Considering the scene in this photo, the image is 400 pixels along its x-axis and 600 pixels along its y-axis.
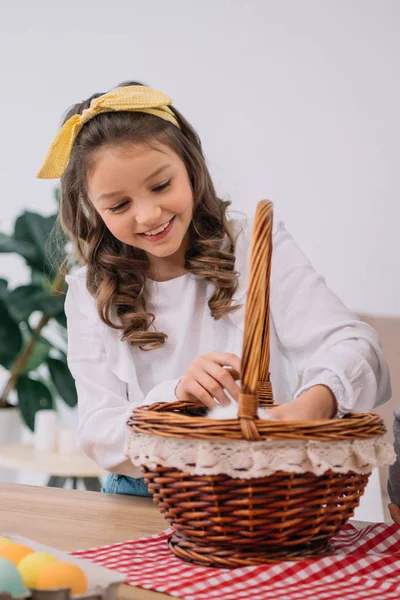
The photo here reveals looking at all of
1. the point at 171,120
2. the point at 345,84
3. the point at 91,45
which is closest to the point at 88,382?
the point at 171,120

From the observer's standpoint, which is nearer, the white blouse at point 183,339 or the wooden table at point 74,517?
the wooden table at point 74,517

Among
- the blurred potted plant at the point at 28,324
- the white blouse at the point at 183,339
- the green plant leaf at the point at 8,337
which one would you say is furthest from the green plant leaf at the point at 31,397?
the white blouse at the point at 183,339

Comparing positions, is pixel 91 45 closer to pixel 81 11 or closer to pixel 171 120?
pixel 81 11

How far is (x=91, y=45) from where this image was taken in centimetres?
384

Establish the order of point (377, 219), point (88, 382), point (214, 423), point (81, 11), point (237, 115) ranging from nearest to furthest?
1. point (214, 423)
2. point (88, 382)
3. point (377, 219)
4. point (237, 115)
5. point (81, 11)

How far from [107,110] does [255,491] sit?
0.90 metres

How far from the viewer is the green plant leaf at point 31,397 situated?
11.3ft

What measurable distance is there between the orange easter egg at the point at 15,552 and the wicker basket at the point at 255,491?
0.19m

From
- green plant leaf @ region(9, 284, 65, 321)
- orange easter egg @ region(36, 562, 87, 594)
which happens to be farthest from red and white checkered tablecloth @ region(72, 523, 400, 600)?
green plant leaf @ region(9, 284, 65, 321)

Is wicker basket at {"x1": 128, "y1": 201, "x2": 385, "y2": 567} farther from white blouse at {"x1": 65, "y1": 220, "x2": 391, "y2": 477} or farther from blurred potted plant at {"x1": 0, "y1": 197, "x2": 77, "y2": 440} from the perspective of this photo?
blurred potted plant at {"x1": 0, "y1": 197, "x2": 77, "y2": 440}

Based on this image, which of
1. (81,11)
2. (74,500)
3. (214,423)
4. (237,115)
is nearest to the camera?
(214,423)

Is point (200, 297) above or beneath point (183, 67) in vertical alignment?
beneath

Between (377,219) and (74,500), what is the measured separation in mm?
2222

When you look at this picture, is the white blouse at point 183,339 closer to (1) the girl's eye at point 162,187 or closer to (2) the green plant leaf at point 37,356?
(1) the girl's eye at point 162,187
